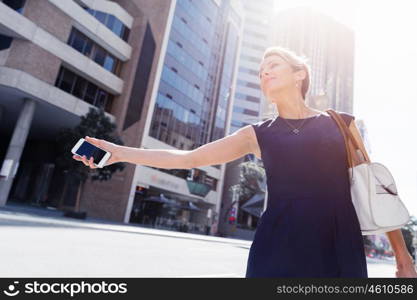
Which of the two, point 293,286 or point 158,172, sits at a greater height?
point 158,172

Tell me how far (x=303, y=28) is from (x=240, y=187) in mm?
89122

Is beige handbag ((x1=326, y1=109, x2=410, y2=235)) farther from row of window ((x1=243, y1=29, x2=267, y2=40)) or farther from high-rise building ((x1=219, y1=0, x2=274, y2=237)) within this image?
row of window ((x1=243, y1=29, x2=267, y2=40))

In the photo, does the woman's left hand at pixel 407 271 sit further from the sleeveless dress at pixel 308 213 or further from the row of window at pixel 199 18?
the row of window at pixel 199 18

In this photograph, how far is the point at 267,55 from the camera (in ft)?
6.18

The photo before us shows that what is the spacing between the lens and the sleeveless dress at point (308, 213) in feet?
4.33

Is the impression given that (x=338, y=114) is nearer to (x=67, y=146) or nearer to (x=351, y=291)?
(x=351, y=291)

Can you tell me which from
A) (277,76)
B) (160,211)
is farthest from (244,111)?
(277,76)

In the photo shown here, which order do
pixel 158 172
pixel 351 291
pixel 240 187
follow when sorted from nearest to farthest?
pixel 351 291, pixel 158 172, pixel 240 187

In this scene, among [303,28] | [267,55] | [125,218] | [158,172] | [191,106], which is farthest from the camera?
[303,28]

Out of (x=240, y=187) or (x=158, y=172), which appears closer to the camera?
(x=158, y=172)

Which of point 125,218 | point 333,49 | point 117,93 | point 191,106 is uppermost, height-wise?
point 333,49

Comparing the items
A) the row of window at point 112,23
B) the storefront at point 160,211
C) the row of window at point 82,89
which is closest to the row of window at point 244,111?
the storefront at point 160,211

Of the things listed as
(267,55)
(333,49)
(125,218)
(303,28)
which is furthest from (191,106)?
(333,49)

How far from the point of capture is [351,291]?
4.19ft
